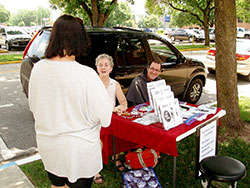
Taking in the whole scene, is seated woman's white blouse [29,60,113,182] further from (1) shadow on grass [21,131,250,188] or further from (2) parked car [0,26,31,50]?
(2) parked car [0,26,31,50]

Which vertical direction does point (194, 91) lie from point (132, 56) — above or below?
below

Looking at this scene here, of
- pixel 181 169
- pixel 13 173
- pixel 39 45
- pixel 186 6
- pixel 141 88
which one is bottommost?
pixel 181 169

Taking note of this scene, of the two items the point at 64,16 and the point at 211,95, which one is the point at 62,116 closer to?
the point at 64,16

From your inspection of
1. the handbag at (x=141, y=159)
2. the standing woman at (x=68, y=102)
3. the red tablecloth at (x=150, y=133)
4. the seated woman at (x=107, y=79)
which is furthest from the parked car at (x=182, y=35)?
the standing woman at (x=68, y=102)

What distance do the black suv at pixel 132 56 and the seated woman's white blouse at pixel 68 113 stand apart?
A: 2649 millimetres

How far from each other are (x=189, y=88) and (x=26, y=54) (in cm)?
394

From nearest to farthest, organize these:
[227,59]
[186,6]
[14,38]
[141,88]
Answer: [141,88]
[227,59]
[14,38]
[186,6]

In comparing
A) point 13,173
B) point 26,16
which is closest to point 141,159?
point 13,173

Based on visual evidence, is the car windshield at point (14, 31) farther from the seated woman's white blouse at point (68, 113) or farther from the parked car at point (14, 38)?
the seated woman's white blouse at point (68, 113)

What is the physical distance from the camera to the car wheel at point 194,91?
673 centimetres

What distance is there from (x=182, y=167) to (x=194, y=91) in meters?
3.39

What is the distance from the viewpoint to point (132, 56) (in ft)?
17.4

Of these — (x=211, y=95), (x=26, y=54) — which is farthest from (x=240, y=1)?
(x=26, y=54)

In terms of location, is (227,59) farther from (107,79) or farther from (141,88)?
(107,79)
